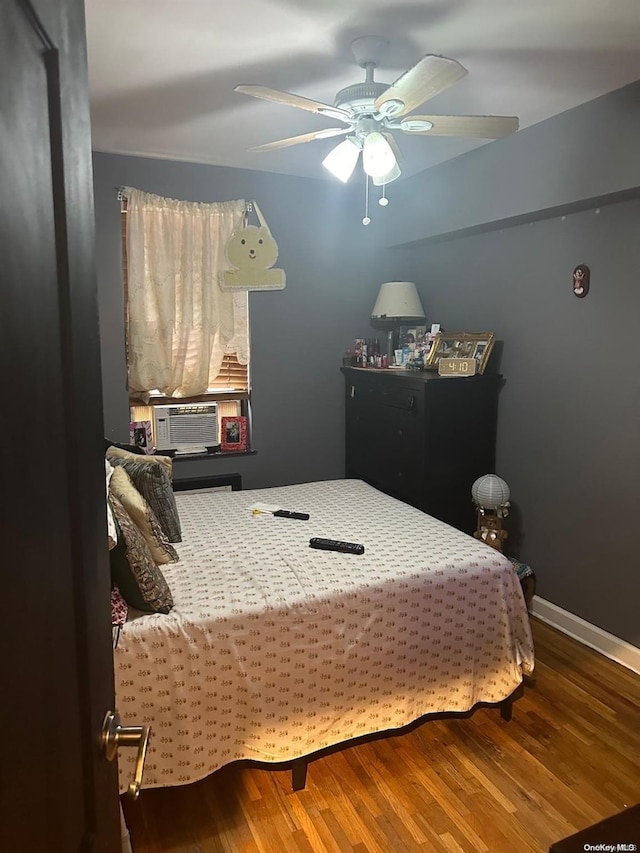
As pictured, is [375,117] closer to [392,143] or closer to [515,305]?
[392,143]

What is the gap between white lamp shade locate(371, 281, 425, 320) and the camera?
423 centimetres

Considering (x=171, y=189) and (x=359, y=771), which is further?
(x=171, y=189)

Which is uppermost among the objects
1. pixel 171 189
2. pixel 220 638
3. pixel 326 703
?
pixel 171 189

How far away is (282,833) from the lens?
2.00m

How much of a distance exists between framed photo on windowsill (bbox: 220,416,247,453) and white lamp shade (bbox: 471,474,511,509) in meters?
1.72

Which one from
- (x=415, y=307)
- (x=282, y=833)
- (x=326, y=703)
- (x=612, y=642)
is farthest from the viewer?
(x=415, y=307)

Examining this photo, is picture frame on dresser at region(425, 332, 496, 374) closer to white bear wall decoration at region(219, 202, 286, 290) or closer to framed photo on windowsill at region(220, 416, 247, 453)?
white bear wall decoration at region(219, 202, 286, 290)

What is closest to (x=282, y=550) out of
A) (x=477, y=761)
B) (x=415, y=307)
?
(x=477, y=761)

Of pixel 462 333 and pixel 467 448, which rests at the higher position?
pixel 462 333

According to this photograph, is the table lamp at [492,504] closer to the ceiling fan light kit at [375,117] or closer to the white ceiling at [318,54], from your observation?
the ceiling fan light kit at [375,117]

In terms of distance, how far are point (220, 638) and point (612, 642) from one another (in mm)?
2065

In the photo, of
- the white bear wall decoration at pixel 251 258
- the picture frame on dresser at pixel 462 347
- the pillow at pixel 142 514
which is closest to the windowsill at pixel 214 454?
the white bear wall decoration at pixel 251 258

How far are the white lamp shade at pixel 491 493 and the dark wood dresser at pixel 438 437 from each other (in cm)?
34

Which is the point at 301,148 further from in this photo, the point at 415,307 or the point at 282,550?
the point at 282,550
